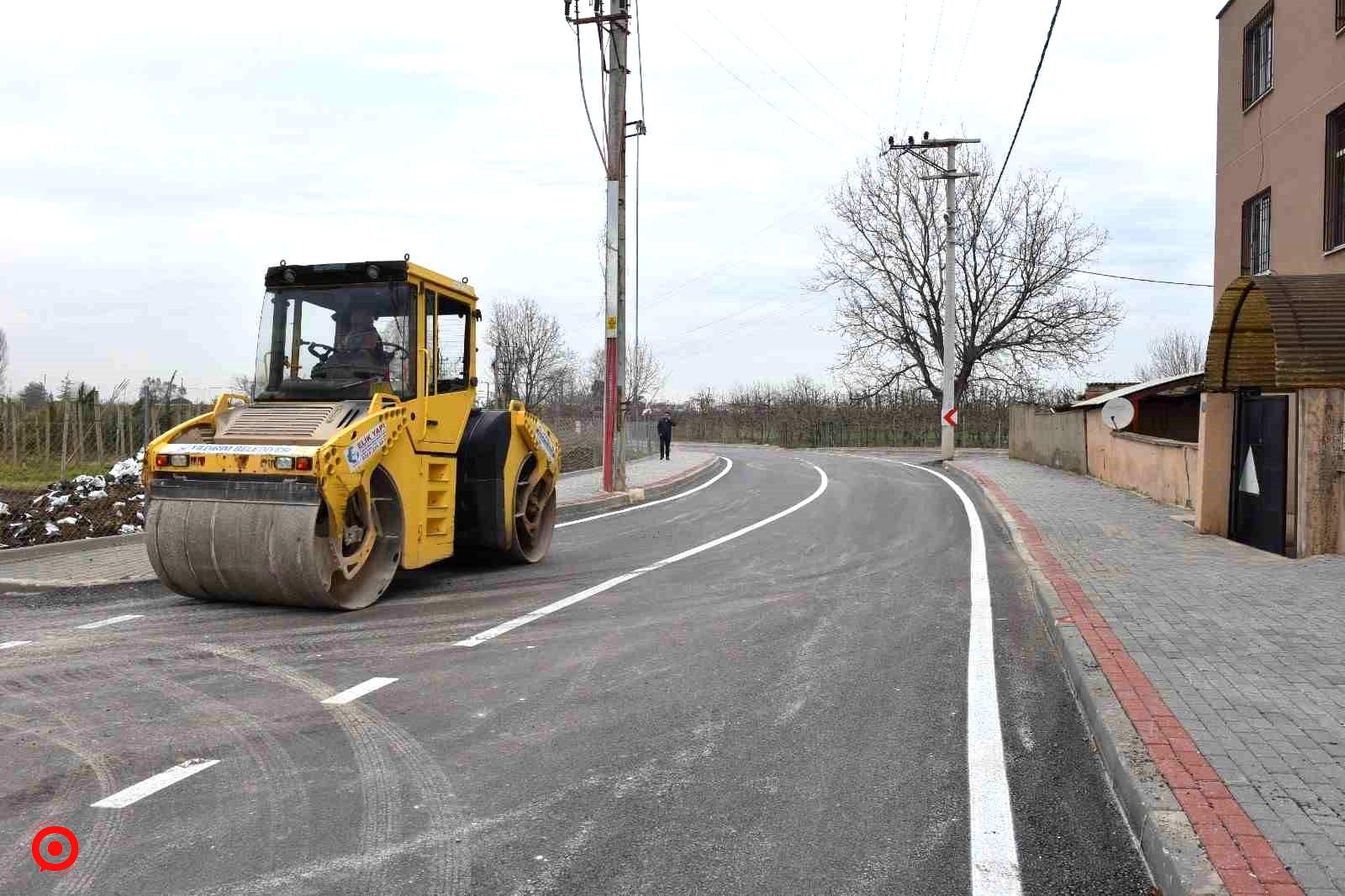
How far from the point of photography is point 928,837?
3.97 metres

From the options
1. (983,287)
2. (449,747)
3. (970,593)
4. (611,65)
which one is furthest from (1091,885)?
(983,287)

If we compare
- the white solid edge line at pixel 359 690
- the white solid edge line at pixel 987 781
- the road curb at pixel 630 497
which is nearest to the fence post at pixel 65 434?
the road curb at pixel 630 497

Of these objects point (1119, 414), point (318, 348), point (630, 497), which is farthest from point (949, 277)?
point (318, 348)

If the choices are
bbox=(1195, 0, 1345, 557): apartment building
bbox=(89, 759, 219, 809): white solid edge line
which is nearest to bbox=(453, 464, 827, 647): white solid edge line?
bbox=(89, 759, 219, 809): white solid edge line

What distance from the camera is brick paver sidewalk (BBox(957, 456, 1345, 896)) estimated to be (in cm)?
373

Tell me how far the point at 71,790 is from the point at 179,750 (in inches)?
21.8

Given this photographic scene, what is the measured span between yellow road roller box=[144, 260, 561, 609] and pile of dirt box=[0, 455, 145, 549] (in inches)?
174

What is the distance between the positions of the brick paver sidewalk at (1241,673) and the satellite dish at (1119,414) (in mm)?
9512

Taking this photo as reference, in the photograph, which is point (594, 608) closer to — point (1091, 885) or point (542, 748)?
point (542, 748)

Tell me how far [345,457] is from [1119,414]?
59.8 ft

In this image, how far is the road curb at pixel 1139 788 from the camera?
11.3 ft

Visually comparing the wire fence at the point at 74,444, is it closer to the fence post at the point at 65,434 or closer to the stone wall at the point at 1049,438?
the fence post at the point at 65,434

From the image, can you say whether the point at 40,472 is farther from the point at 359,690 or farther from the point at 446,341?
the point at 359,690

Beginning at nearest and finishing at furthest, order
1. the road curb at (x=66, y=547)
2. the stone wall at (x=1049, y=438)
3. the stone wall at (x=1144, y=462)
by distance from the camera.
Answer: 1. the road curb at (x=66, y=547)
2. the stone wall at (x=1144, y=462)
3. the stone wall at (x=1049, y=438)
